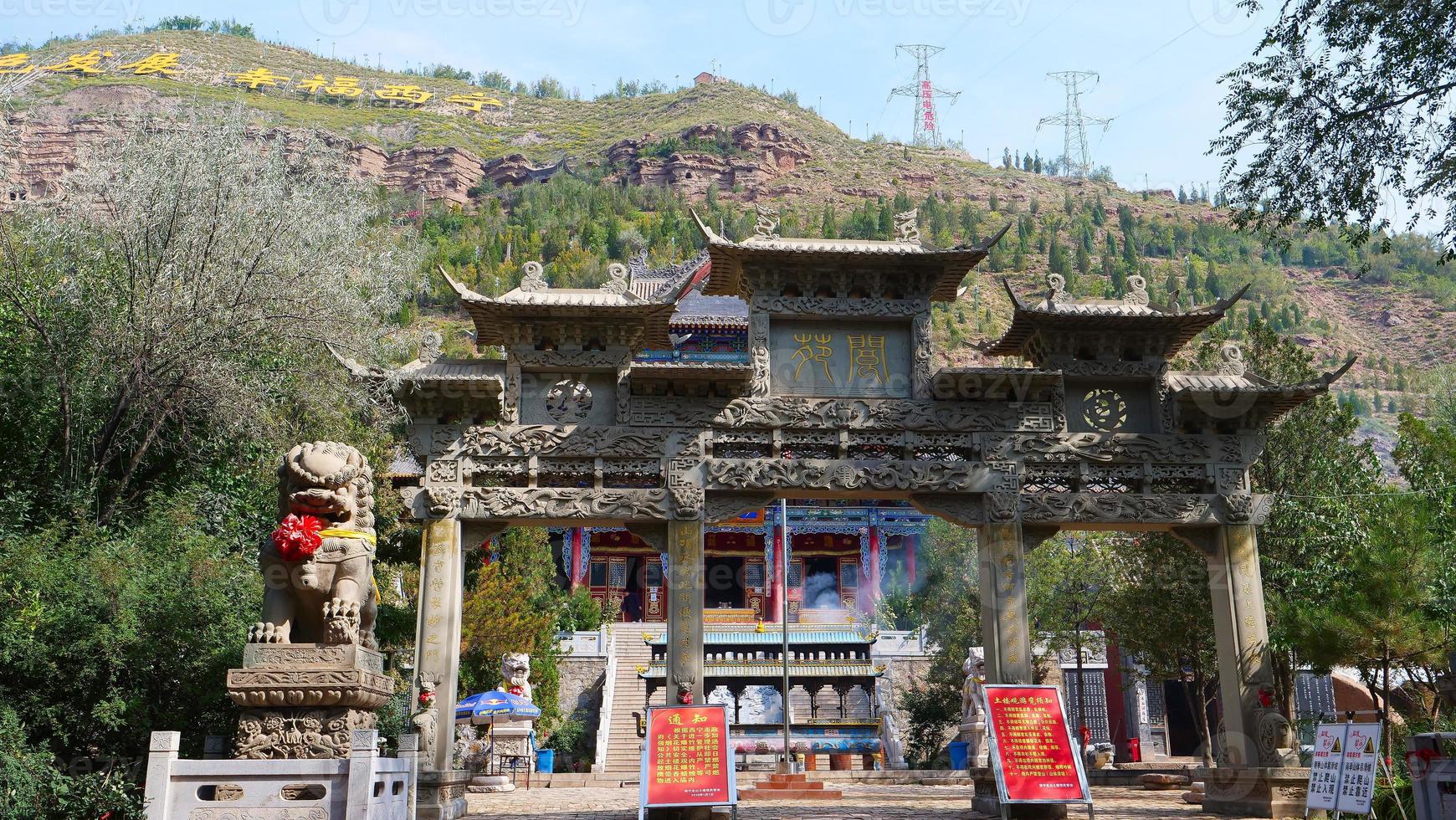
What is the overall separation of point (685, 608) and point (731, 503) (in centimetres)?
124

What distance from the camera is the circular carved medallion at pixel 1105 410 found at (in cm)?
1265

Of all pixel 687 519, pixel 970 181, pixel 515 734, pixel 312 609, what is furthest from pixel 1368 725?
pixel 970 181

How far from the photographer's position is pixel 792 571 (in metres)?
Answer: 34.4

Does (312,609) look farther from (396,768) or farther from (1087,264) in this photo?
(1087,264)

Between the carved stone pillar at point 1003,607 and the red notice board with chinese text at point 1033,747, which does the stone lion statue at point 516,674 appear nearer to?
the carved stone pillar at point 1003,607

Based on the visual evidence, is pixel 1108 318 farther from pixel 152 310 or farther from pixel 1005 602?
pixel 152 310

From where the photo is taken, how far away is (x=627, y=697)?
2439cm

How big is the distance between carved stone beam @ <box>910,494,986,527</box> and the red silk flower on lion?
6.50 metres

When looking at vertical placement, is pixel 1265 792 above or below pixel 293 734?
below

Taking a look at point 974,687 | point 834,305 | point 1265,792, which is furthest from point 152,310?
point 1265,792

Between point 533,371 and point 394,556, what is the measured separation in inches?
197

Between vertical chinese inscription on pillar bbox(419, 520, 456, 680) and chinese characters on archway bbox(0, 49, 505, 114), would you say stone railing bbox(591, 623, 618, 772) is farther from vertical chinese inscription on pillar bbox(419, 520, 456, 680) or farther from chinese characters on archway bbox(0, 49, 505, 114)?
chinese characters on archway bbox(0, 49, 505, 114)

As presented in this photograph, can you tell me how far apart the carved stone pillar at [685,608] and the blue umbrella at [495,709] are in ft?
21.4

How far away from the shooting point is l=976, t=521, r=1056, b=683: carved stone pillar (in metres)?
11.7
